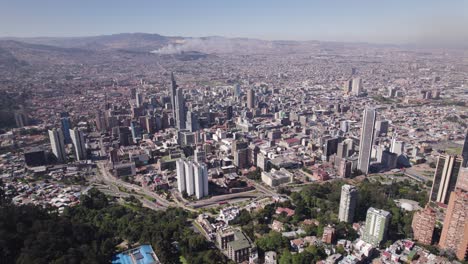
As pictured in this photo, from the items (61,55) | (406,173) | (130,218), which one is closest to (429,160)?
(406,173)

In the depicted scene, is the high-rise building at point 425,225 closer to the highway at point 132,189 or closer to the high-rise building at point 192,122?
the highway at point 132,189

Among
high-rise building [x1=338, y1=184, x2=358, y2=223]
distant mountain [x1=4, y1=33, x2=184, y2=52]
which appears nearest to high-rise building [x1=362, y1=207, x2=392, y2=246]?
high-rise building [x1=338, y1=184, x2=358, y2=223]

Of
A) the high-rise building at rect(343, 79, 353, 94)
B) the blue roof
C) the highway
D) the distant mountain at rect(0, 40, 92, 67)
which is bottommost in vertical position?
the highway

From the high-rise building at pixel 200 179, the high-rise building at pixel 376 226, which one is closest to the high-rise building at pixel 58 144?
the high-rise building at pixel 200 179

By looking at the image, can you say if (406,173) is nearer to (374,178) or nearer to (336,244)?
(374,178)

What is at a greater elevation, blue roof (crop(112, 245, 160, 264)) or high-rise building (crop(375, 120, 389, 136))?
high-rise building (crop(375, 120, 389, 136))

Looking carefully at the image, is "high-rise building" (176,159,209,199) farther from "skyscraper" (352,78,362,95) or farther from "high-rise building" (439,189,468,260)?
"skyscraper" (352,78,362,95)
